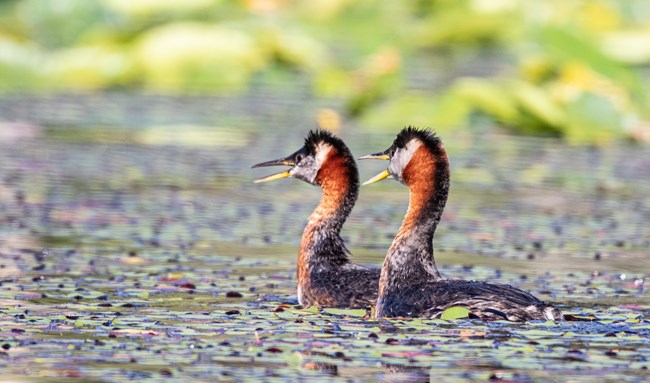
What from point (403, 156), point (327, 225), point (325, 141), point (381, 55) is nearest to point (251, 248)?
point (327, 225)

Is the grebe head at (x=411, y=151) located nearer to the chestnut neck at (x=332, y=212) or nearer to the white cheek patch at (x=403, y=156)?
the white cheek patch at (x=403, y=156)

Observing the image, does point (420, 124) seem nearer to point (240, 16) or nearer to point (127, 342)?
point (127, 342)

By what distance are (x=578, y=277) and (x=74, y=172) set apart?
18.7 feet

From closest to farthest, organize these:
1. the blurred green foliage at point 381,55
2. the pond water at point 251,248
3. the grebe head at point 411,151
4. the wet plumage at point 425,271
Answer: the pond water at point 251,248 < the wet plumage at point 425,271 < the grebe head at point 411,151 < the blurred green foliage at point 381,55

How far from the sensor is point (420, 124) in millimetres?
16969

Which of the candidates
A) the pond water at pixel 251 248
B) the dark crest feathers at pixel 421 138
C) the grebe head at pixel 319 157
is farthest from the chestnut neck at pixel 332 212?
the dark crest feathers at pixel 421 138

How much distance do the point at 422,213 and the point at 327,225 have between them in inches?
41.9

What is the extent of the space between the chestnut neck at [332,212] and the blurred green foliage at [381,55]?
641cm

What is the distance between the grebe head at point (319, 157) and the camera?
10.2 metres

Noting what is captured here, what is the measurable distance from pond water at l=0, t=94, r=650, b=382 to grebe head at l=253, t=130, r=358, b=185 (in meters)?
0.65

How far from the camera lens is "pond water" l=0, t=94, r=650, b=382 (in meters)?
7.52

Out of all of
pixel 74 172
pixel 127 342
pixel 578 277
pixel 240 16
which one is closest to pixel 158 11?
pixel 240 16

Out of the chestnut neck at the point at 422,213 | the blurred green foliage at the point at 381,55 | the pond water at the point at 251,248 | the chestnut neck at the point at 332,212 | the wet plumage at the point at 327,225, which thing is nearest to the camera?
the pond water at the point at 251,248

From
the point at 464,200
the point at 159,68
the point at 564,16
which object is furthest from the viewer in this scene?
the point at 564,16
